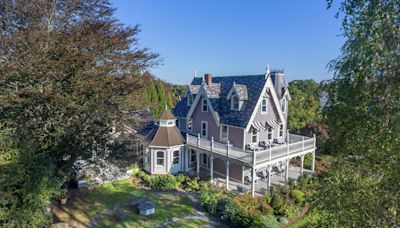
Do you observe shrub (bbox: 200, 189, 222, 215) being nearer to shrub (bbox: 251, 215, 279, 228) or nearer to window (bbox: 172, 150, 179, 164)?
shrub (bbox: 251, 215, 279, 228)

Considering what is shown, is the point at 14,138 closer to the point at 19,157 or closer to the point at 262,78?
the point at 19,157

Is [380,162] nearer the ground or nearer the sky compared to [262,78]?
nearer the ground

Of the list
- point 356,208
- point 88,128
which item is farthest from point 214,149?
point 356,208

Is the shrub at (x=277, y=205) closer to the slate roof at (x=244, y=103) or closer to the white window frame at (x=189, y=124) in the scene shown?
the slate roof at (x=244, y=103)

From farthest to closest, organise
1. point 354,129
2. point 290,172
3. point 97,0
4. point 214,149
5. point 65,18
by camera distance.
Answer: point 290,172
point 214,149
point 97,0
point 65,18
point 354,129

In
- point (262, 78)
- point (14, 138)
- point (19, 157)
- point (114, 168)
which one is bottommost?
point (114, 168)

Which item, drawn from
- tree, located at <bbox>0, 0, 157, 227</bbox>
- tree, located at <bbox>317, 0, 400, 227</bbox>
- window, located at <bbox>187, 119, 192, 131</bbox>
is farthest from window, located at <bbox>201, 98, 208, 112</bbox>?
tree, located at <bbox>317, 0, 400, 227</bbox>

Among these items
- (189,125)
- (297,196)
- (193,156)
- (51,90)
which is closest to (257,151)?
(297,196)
